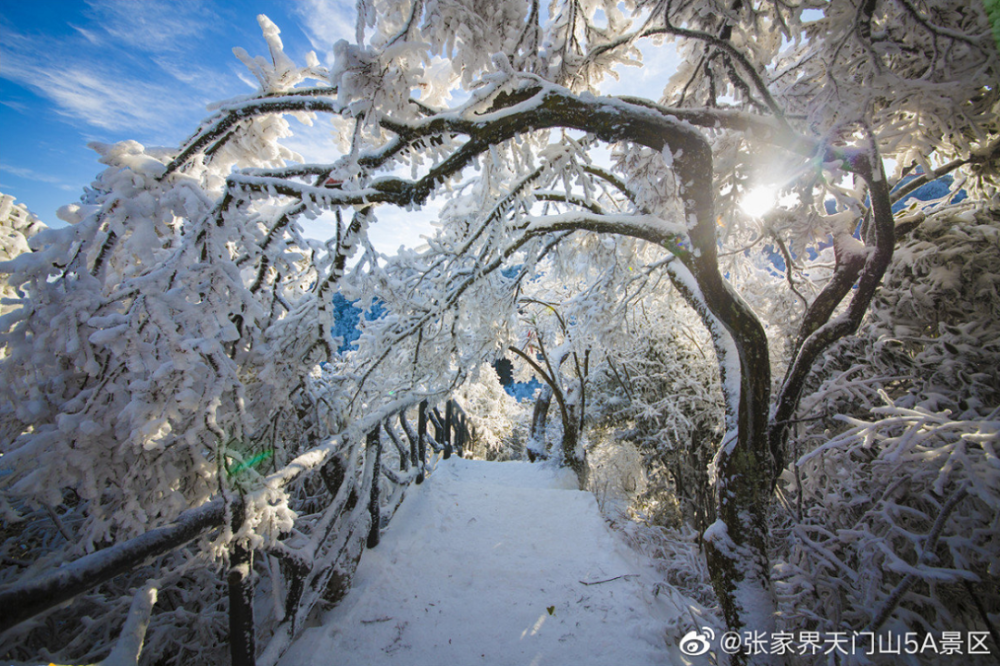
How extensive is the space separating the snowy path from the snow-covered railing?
26cm

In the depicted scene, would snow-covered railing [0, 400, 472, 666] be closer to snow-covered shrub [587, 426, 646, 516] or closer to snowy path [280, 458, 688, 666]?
snowy path [280, 458, 688, 666]

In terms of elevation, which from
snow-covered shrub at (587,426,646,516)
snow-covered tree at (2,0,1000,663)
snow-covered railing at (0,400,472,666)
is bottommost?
snow-covered shrub at (587,426,646,516)

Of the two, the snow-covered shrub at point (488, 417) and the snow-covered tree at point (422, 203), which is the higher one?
the snow-covered tree at point (422, 203)

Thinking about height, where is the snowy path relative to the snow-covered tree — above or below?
below

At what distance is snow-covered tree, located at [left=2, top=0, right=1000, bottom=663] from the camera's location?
65.6 inches

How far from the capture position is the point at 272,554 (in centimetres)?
232

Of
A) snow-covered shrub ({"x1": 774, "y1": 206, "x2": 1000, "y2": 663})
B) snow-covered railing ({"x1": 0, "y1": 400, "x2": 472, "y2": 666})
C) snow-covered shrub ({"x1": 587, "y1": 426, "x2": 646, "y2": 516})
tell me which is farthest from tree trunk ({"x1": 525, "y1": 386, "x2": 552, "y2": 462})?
snow-covered shrub ({"x1": 774, "y1": 206, "x2": 1000, "y2": 663})

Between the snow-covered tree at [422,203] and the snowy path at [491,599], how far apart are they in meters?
1.06

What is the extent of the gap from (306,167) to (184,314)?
1430mm

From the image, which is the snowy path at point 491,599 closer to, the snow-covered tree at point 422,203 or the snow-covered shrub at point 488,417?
the snow-covered tree at point 422,203

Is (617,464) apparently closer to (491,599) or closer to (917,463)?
(491,599)

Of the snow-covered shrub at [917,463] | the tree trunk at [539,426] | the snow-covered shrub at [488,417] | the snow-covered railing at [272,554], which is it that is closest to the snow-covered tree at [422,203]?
the snow-covered railing at [272,554]

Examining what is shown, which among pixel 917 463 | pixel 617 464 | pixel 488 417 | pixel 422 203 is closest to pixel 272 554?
pixel 422 203

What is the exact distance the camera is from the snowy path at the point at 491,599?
2606mm
